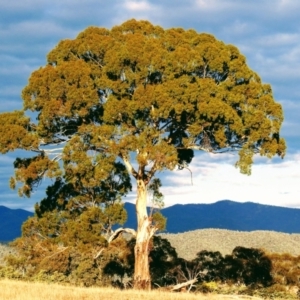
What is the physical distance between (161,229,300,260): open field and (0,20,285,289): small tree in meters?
83.4

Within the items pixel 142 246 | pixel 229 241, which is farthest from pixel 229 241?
pixel 142 246

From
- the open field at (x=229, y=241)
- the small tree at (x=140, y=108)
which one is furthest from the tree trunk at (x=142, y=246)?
the open field at (x=229, y=241)

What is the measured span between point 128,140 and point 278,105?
7.95 metres

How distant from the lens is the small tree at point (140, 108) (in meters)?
29.0

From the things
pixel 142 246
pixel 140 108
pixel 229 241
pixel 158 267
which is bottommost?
pixel 158 267

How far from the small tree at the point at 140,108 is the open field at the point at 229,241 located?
83.4 metres

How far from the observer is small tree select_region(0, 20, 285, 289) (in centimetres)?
2903

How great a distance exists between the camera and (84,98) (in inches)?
1166

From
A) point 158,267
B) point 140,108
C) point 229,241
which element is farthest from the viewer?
point 229,241

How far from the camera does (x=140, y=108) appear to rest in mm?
28875

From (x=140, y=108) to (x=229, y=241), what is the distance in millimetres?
106150

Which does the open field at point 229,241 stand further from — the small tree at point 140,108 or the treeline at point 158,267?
the small tree at point 140,108

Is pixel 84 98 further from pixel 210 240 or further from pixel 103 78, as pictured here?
pixel 210 240

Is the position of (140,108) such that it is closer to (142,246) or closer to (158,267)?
(142,246)
